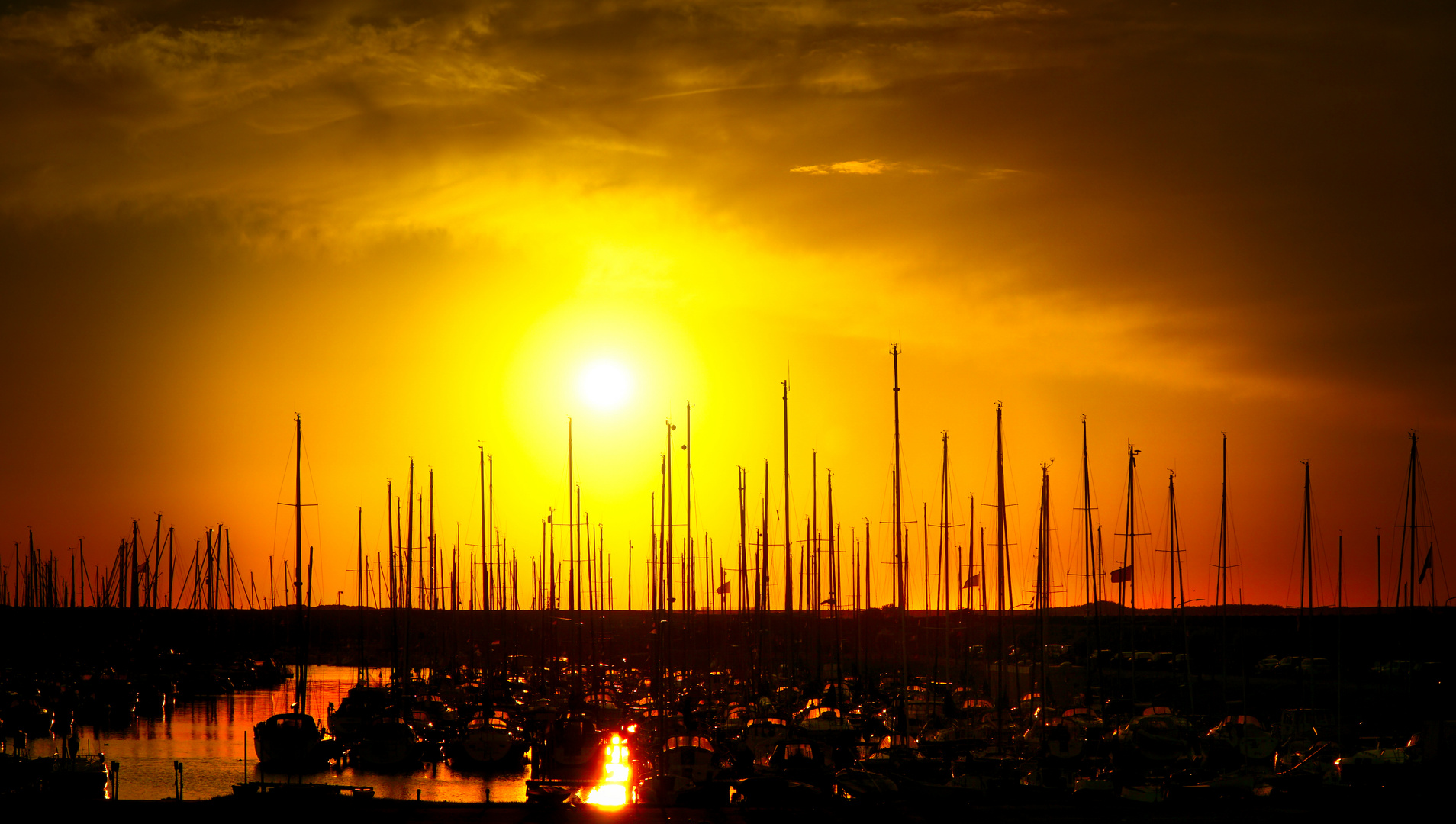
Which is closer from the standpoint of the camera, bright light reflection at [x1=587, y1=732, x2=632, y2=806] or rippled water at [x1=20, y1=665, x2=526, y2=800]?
bright light reflection at [x1=587, y1=732, x2=632, y2=806]

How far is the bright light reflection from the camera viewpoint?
148ft

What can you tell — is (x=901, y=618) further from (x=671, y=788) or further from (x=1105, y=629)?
(x=1105, y=629)

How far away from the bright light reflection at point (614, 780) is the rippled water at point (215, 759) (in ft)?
13.5

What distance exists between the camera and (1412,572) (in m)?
74.2

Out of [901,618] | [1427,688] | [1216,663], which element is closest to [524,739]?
[901,618]

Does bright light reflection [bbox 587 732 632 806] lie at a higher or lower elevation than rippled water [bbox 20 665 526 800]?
higher

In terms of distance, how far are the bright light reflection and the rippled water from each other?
13.5 ft

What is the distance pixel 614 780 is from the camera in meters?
55.5

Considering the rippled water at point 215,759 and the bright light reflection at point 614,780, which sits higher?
the bright light reflection at point 614,780

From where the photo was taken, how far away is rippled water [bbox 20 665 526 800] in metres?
57.8

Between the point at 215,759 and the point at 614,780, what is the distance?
90.1 ft

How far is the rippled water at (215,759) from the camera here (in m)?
57.8

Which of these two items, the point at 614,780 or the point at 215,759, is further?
the point at 215,759

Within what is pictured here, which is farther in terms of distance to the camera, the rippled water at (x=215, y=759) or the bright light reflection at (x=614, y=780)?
the rippled water at (x=215, y=759)
